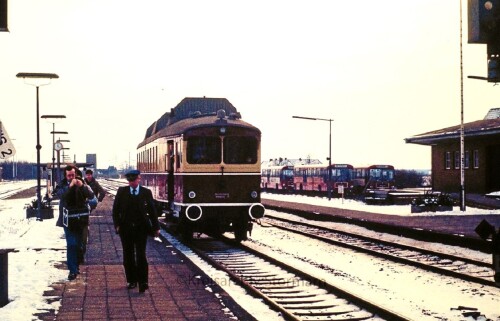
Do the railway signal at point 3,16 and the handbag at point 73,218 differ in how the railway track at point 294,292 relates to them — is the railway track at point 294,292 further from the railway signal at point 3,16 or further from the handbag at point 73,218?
the railway signal at point 3,16

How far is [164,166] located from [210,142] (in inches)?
99.7

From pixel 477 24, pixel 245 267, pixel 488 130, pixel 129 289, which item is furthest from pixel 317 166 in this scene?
pixel 477 24

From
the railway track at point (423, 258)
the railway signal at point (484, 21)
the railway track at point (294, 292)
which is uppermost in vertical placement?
the railway signal at point (484, 21)

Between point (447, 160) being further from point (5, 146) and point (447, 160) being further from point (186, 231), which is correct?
point (5, 146)

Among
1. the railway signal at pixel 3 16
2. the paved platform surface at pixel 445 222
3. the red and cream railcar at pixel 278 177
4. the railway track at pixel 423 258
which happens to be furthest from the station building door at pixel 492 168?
the railway signal at pixel 3 16

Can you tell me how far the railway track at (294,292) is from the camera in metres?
9.21

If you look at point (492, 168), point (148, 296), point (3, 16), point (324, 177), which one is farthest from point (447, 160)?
point (3, 16)

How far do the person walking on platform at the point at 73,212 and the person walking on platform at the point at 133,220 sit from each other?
1.18 metres

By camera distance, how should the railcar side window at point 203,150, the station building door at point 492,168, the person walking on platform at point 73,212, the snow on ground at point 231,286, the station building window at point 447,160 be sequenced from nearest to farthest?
the snow on ground at point 231,286 < the person walking on platform at point 73,212 < the railcar side window at point 203,150 < the station building door at point 492,168 < the station building window at point 447,160

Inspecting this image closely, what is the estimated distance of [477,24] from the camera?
19.6ft

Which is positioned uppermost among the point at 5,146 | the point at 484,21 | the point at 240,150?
the point at 484,21

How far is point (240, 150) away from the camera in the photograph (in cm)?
1800

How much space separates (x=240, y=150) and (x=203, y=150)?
0.89m

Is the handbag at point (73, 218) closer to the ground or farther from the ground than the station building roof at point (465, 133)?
closer to the ground
